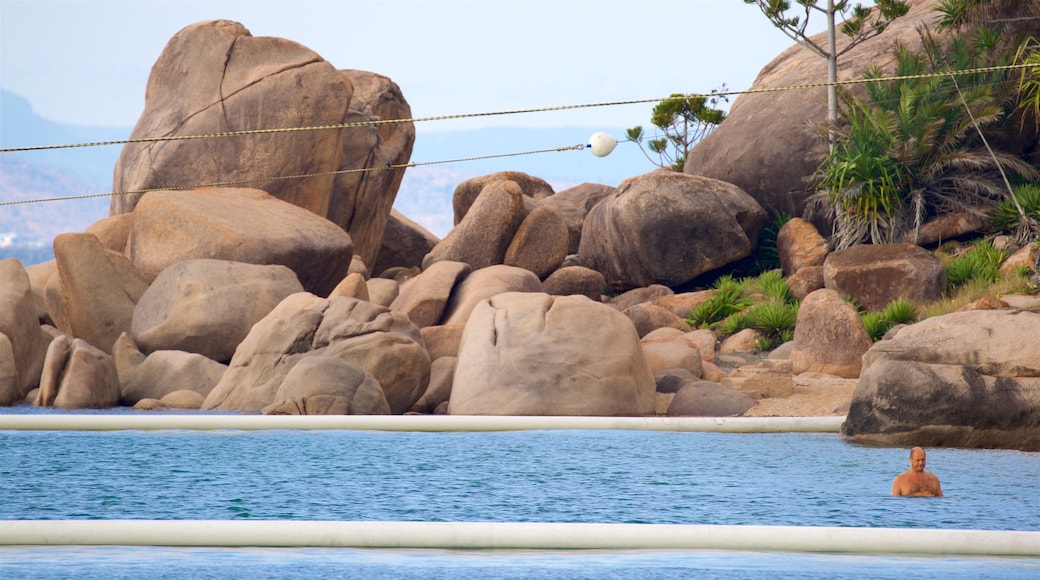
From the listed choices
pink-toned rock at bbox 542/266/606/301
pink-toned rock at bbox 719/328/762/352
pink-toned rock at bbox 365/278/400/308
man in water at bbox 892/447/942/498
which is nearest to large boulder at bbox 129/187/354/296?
pink-toned rock at bbox 365/278/400/308

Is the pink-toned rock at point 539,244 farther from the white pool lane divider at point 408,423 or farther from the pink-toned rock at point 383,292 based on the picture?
the white pool lane divider at point 408,423

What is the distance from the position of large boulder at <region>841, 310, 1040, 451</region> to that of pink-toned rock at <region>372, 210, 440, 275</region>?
735 inches

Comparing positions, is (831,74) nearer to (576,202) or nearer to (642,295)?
(642,295)

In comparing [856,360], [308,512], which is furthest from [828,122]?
[308,512]

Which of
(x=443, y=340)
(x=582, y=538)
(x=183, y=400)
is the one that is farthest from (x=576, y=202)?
(x=582, y=538)

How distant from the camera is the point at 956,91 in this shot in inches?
891

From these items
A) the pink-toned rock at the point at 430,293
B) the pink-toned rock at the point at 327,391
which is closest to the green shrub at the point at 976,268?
the pink-toned rock at the point at 430,293

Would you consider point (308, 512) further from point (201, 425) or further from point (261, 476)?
point (201, 425)

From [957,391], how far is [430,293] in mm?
9495

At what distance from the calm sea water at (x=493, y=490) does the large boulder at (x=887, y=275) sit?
308 inches

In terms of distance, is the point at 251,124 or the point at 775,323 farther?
the point at 251,124

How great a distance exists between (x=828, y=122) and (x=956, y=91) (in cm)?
256

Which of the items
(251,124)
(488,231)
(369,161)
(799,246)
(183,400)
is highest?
(251,124)

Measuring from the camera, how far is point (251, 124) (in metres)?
23.4
